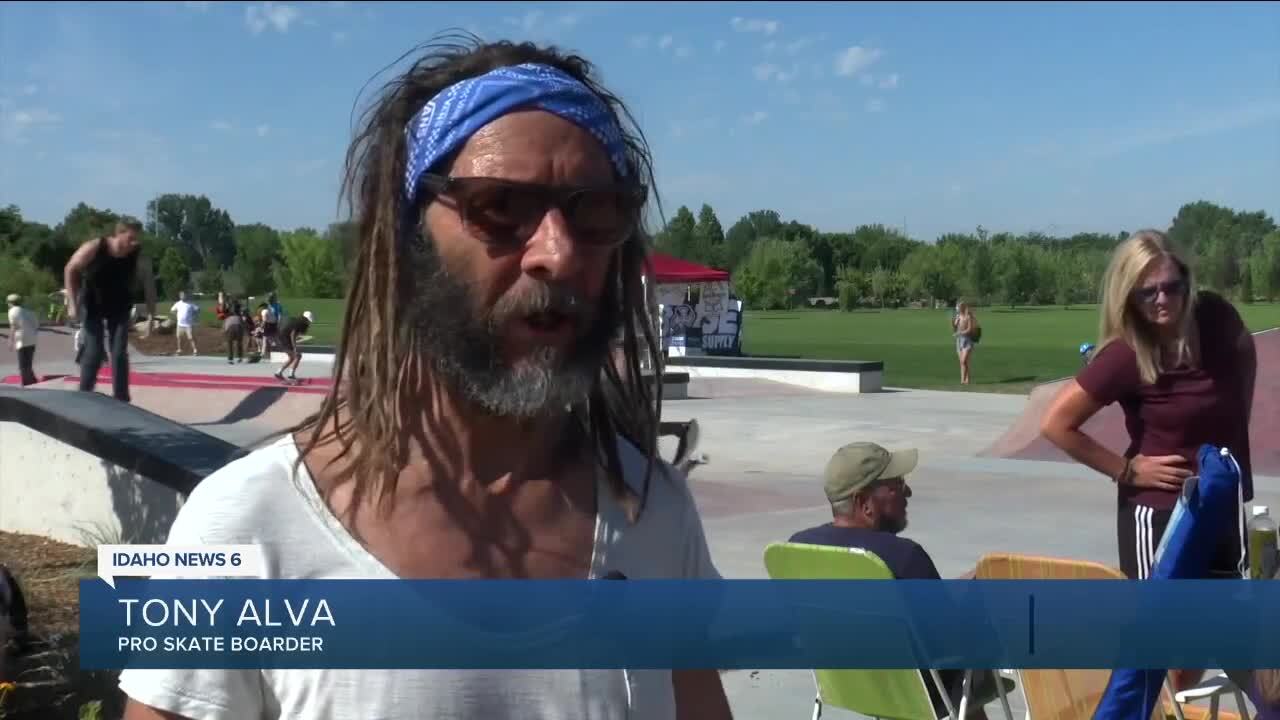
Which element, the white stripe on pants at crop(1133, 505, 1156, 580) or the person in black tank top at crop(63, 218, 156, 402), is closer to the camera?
the white stripe on pants at crop(1133, 505, 1156, 580)

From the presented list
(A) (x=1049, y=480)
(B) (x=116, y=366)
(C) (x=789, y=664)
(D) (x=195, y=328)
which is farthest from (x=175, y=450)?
(D) (x=195, y=328)

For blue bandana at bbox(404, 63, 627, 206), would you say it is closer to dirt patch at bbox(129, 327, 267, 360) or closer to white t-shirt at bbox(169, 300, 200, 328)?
white t-shirt at bbox(169, 300, 200, 328)

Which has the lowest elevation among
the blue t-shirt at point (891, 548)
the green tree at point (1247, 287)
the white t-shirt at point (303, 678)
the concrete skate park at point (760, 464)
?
the concrete skate park at point (760, 464)

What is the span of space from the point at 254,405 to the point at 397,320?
14143 millimetres

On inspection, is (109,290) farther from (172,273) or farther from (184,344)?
(172,273)

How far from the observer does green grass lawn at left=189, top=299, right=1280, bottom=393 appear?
2784cm

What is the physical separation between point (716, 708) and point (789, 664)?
72 cm

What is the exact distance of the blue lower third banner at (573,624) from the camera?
1.40 metres

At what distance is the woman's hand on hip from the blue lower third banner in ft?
5.43

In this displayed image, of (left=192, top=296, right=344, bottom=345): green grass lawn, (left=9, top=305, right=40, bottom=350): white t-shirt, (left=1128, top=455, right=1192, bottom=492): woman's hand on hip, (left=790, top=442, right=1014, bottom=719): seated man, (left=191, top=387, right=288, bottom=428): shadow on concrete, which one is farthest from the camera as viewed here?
(left=192, top=296, right=344, bottom=345): green grass lawn

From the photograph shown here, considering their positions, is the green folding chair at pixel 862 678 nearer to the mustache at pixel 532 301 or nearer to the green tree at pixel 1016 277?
the mustache at pixel 532 301

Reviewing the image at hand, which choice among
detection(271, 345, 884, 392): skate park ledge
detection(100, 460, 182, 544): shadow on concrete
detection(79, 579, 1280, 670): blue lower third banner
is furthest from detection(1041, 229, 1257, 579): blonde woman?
detection(271, 345, 884, 392): skate park ledge

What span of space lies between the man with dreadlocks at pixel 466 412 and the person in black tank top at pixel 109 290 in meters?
8.25

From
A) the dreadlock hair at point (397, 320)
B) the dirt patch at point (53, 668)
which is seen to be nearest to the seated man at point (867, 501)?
the dirt patch at point (53, 668)
